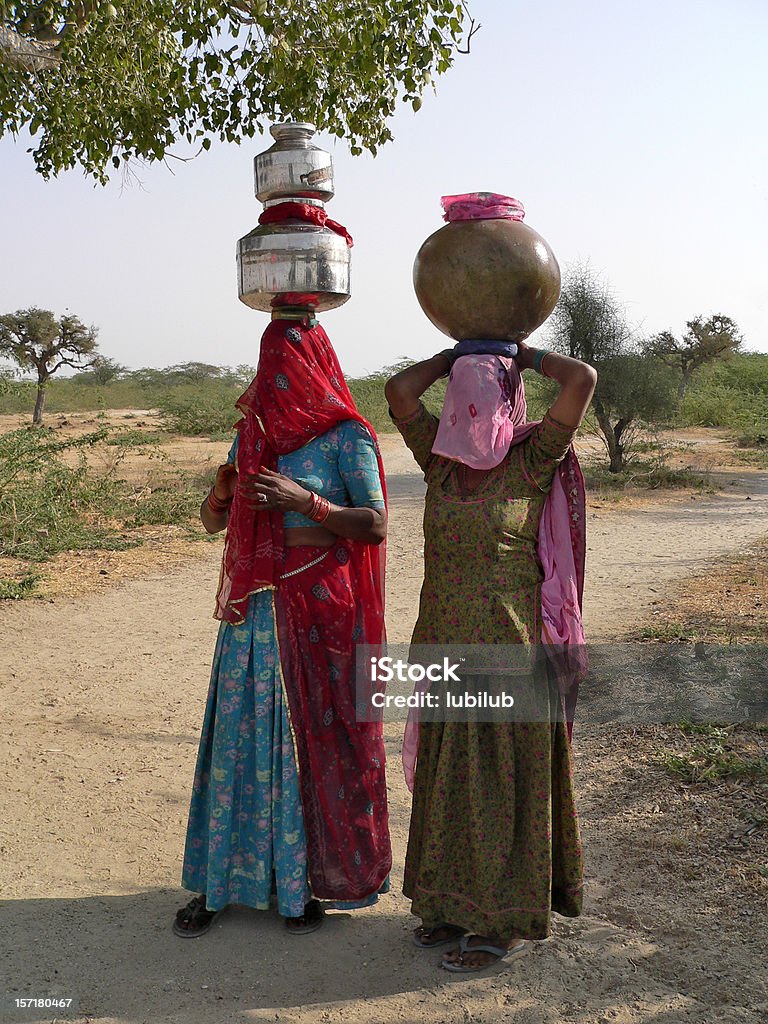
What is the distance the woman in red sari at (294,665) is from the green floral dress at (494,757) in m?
0.24

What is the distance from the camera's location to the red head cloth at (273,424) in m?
2.73

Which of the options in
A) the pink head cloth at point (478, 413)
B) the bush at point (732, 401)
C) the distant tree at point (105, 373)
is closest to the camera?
the pink head cloth at point (478, 413)

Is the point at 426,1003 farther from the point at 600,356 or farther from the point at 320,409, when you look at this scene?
the point at 600,356

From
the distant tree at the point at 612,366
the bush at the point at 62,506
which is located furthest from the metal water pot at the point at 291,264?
the distant tree at the point at 612,366

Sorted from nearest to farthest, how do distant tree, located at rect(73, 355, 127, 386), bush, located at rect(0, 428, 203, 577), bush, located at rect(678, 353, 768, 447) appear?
1. bush, located at rect(0, 428, 203, 577)
2. bush, located at rect(678, 353, 768, 447)
3. distant tree, located at rect(73, 355, 127, 386)

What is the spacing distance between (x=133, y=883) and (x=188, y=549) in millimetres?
5881

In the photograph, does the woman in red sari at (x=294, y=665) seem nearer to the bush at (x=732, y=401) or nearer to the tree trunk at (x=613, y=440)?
the tree trunk at (x=613, y=440)

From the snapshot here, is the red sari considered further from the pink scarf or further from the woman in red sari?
the pink scarf

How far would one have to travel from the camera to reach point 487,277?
2408mm

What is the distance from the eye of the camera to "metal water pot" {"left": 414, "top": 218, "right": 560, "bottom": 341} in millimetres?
2406

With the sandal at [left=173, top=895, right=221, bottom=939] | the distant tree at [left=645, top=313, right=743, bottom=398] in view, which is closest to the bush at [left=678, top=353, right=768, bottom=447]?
the distant tree at [left=645, top=313, right=743, bottom=398]

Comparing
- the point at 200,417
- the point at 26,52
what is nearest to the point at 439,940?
the point at 26,52

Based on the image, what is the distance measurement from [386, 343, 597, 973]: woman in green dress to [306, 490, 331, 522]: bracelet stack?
28cm

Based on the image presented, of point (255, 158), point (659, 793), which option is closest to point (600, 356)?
point (659, 793)
